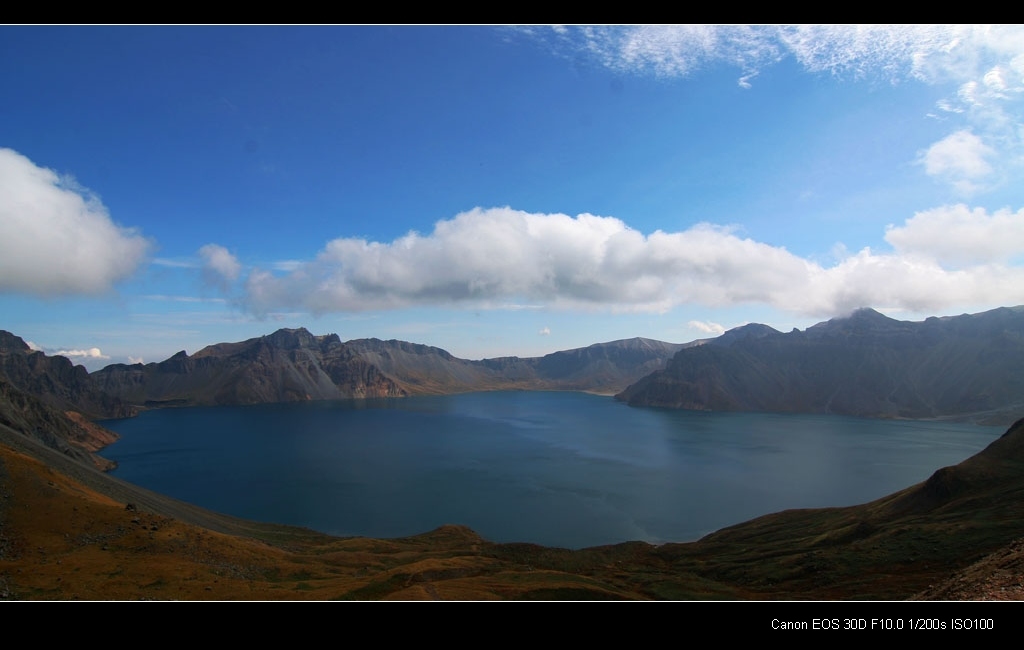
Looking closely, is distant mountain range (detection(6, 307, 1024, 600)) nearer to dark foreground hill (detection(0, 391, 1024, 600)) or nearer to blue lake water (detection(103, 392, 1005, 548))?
dark foreground hill (detection(0, 391, 1024, 600))

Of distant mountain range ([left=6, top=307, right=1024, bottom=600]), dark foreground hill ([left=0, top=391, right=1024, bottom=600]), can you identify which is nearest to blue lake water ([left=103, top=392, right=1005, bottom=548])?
distant mountain range ([left=6, top=307, right=1024, bottom=600])

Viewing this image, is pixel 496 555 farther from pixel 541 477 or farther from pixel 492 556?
pixel 541 477

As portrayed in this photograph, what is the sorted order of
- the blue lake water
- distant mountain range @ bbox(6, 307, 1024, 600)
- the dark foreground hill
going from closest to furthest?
distant mountain range @ bbox(6, 307, 1024, 600)
the dark foreground hill
the blue lake water

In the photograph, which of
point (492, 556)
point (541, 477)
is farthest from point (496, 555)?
point (541, 477)

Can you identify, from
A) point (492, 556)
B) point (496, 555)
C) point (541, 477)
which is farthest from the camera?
point (541, 477)

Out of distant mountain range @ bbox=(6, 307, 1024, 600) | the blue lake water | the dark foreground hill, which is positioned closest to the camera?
distant mountain range @ bbox=(6, 307, 1024, 600)

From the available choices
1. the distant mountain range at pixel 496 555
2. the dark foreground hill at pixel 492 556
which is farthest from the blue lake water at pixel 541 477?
the dark foreground hill at pixel 492 556
